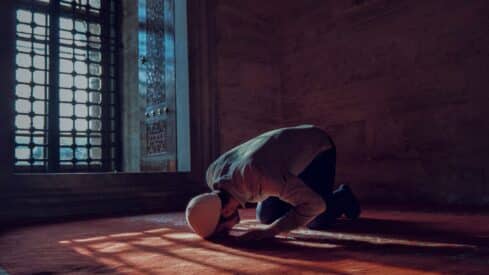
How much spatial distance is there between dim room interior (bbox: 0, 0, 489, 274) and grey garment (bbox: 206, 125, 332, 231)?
21 centimetres

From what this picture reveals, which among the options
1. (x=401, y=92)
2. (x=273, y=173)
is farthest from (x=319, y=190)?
(x=401, y=92)

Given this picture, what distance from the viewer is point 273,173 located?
6.48ft

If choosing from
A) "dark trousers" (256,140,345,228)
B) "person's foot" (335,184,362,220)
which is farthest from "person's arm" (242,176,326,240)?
"person's foot" (335,184,362,220)

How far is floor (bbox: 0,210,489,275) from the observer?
1.58 metres

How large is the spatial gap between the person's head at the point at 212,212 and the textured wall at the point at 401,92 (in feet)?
8.49

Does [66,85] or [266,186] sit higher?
[66,85]

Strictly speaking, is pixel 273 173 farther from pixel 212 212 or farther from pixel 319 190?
pixel 319 190

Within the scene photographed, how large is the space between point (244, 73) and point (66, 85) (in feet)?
10.1

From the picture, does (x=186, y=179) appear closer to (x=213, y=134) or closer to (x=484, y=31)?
(x=213, y=134)

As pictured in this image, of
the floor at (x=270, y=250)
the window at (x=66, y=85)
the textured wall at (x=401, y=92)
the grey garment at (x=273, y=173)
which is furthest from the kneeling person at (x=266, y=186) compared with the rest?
the window at (x=66, y=85)

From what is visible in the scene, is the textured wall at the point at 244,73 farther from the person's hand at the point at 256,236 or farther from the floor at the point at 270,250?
the person's hand at the point at 256,236

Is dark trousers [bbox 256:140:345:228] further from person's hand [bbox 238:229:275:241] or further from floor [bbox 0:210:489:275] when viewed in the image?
person's hand [bbox 238:229:275:241]

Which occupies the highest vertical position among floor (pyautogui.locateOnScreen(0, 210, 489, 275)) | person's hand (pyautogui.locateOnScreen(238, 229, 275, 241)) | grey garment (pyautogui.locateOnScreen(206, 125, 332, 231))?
grey garment (pyautogui.locateOnScreen(206, 125, 332, 231))

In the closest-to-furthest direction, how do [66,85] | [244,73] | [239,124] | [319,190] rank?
[319,190], [239,124], [244,73], [66,85]
